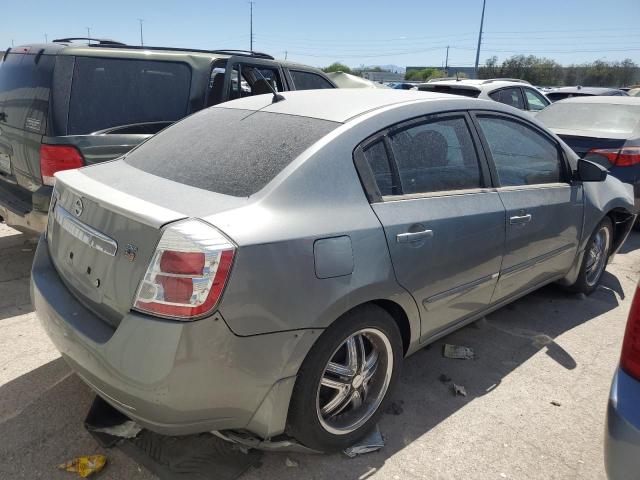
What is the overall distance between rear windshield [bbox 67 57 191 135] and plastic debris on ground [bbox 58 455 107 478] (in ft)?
7.91

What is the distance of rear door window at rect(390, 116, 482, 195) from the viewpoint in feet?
8.62

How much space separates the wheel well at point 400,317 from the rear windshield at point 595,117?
4758 millimetres

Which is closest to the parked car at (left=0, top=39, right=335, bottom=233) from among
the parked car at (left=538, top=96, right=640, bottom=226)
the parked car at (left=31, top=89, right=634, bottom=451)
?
the parked car at (left=31, top=89, right=634, bottom=451)

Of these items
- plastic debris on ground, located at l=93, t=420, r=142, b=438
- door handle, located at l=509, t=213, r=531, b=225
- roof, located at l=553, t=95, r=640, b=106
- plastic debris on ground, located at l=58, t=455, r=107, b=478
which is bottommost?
plastic debris on ground, located at l=58, t=455, r=107, b=478

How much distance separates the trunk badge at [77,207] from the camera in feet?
7.51

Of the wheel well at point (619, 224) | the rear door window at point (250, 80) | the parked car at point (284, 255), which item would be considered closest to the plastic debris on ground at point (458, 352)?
the parked car at point (284, 255)

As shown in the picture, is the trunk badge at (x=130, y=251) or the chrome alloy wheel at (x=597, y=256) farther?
the chrome alloy wheel at (x=597, y=256)

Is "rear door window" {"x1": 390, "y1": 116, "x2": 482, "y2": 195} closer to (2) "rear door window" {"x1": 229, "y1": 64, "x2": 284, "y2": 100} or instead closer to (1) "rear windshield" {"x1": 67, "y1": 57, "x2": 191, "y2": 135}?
(1) "rear windshield" {"x1": 67, "y1": 57, "x2": 191, "y2": 135}

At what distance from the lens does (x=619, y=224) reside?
188 inches

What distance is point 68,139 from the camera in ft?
12.2

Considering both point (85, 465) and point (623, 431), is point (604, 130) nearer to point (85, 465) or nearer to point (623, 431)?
point (623, 431)

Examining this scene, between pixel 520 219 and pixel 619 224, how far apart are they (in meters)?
2.24

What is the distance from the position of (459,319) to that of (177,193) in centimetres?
178

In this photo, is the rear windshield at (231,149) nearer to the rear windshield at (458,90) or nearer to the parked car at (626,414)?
the parked car at (626,414)
